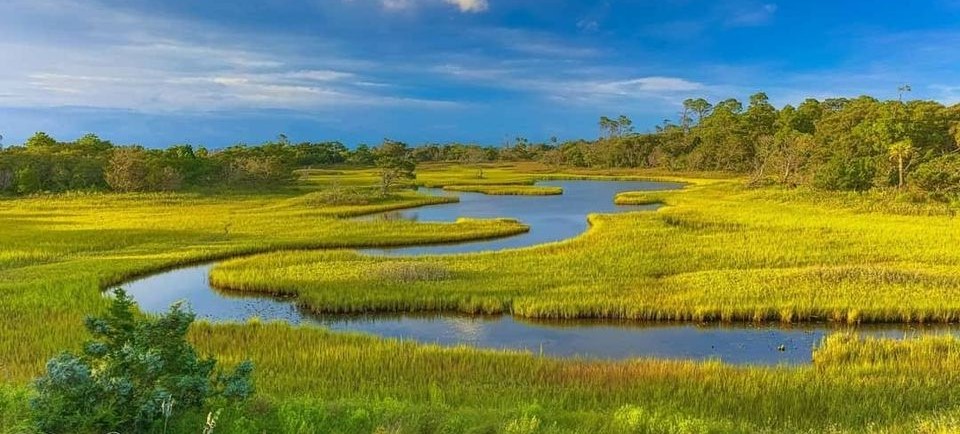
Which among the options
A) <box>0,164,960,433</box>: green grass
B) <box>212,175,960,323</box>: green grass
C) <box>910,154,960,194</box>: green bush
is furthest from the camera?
<box>910,154,960,194</box>: green bush

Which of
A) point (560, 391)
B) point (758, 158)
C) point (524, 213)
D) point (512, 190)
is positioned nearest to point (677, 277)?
point (560, 391)

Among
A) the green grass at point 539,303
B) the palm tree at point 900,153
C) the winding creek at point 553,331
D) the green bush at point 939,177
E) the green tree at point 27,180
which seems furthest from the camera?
the green tree at point 27,180

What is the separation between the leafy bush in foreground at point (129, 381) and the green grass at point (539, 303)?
1.15ft

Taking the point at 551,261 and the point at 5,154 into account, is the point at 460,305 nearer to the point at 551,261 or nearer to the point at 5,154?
the point at 551,261

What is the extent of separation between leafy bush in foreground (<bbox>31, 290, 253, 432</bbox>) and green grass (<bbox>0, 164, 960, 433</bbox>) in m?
0.35

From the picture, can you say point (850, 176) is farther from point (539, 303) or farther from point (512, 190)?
point (539, 303)

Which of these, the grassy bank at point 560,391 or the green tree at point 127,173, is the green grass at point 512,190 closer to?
the green tree at point 127,173

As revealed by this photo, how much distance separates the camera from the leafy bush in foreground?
552cm

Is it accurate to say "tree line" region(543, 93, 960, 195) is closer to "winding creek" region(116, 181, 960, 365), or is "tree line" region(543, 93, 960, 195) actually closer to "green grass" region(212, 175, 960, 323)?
"green grass" region(212, 175, 960, 323)

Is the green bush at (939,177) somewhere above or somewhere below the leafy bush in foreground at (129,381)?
below

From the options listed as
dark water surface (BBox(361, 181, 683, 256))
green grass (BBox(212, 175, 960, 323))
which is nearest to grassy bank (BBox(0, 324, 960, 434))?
green grass (BBox(212, 175, 960, 323))

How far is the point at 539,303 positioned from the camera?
17391mm

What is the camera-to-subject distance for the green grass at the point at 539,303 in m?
8.18

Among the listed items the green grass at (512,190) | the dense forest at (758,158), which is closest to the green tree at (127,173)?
the dense forest at (758,158)
